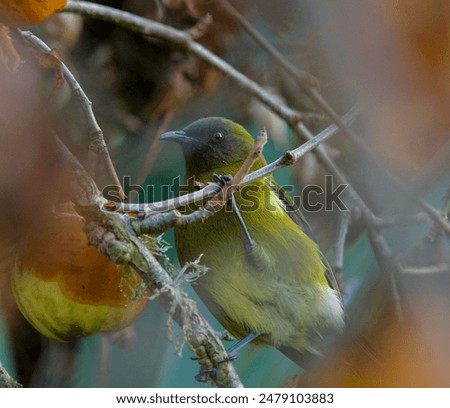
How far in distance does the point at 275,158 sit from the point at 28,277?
0.90ft

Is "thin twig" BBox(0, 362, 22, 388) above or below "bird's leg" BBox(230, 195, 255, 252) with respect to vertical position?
above

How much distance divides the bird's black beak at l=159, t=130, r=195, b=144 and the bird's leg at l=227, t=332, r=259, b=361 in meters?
0.21

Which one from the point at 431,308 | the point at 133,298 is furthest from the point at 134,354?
the point at 431,308

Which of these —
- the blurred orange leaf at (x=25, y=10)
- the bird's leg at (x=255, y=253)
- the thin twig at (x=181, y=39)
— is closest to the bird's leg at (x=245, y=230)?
the bird's leg at (x=255, y=253)

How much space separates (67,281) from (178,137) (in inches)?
7.2

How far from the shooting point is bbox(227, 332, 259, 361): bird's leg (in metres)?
0.69

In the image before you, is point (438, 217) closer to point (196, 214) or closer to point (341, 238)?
point (341, 238)

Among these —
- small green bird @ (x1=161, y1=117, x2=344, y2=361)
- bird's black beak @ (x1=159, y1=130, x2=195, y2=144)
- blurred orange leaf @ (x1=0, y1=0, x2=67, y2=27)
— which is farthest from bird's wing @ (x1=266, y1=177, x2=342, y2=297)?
blurred orange leaf @ (x1=0, y1=0, x2=67, y2=27)

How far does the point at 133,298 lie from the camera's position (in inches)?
25.9

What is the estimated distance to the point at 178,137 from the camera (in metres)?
0.69

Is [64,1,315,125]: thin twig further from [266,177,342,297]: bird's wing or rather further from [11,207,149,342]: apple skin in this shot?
[11,207,149,342]: apple skin

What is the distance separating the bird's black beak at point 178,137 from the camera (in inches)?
27.2

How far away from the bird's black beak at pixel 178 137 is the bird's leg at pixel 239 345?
21 centimetres

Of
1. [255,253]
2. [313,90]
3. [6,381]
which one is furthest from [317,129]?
[6,381]
